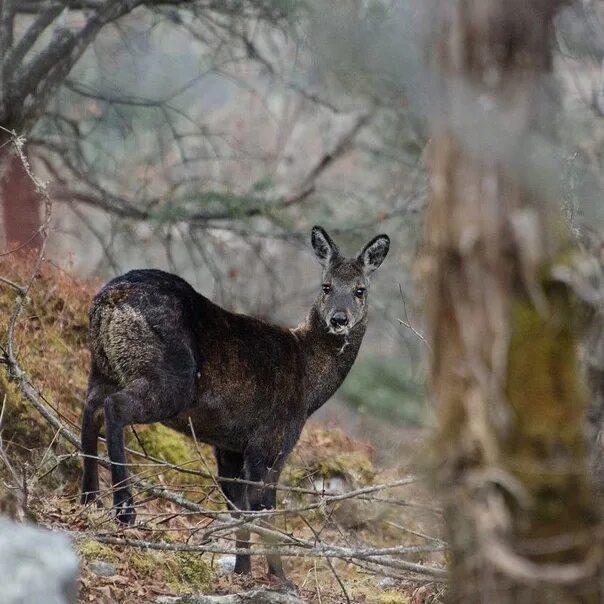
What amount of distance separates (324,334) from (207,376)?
1.60 m

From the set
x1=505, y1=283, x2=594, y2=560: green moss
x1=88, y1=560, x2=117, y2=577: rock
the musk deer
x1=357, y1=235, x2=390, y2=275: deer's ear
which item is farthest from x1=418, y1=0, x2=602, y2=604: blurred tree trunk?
x1=357, y1=235, x2=390, y2=275: deer's ear

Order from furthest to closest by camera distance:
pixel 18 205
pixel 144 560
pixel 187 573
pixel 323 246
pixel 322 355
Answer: pixel 18 205 < pixel 323 246 < pixel 322 355 < pixel 187 573 < pixel 144 560

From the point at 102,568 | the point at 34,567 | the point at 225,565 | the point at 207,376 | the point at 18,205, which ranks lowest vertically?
the point at 225,565

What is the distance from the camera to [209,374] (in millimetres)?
7777

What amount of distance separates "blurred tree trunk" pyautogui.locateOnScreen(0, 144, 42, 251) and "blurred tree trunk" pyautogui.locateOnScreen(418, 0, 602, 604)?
28.6 ft

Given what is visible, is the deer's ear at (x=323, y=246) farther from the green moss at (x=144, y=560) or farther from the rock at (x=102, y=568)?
the rock at (x=102, y=568)

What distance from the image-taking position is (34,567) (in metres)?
3.64

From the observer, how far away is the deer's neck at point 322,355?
890cm

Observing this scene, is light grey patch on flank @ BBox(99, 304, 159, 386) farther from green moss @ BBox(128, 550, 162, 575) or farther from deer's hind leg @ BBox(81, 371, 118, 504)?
green moss @ BBox(128, 550, 162, 575)

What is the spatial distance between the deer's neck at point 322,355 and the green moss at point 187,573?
90.2 inches

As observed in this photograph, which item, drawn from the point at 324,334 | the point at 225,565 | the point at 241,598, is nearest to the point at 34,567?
the point at 241,598

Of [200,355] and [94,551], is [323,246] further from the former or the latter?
[94,551]

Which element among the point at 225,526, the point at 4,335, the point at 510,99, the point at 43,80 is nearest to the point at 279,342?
the point at 4,335

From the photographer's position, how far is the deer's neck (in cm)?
890
